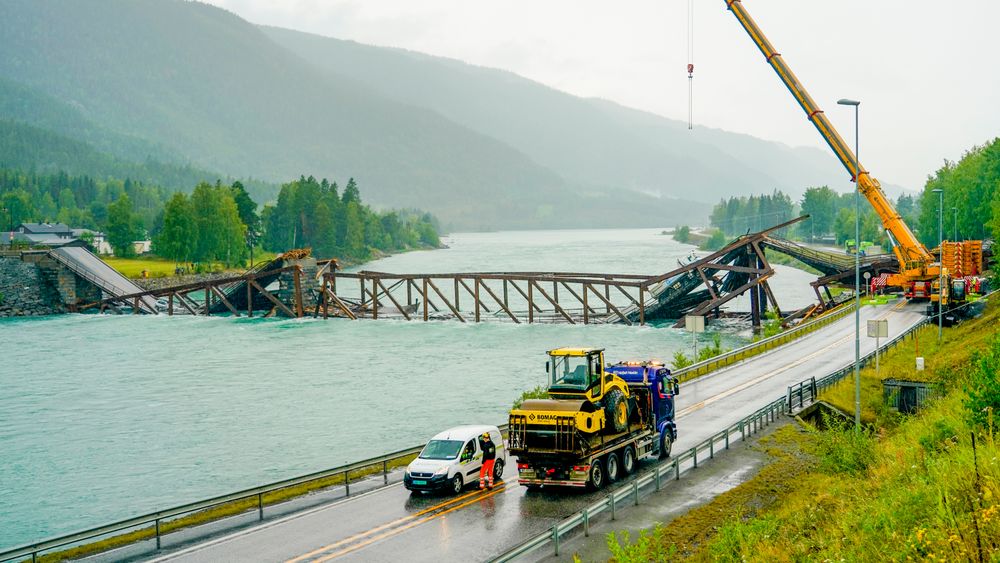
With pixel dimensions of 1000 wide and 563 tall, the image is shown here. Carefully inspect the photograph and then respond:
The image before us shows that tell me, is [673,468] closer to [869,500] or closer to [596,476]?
[596,476]

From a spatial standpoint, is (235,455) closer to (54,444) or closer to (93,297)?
(54,444)

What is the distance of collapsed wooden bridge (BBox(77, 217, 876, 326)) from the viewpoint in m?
76.5

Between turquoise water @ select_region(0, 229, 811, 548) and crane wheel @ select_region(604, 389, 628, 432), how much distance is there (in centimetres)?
1520

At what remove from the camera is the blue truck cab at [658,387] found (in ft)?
95.5

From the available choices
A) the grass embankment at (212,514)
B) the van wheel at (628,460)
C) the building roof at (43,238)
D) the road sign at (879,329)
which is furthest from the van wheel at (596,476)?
the building roof at (43,238)

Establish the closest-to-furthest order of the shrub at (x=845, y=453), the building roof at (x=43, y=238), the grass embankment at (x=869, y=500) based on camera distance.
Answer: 1. the grass embankment at (x=869, y=500)
2. the shrub at (x=845, y=453)
3. the building roof at (x=43, y=238)

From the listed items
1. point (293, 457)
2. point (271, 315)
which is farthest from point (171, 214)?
point (293, 457)

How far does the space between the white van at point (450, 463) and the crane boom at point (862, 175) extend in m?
51.5

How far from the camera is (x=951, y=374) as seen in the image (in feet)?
112

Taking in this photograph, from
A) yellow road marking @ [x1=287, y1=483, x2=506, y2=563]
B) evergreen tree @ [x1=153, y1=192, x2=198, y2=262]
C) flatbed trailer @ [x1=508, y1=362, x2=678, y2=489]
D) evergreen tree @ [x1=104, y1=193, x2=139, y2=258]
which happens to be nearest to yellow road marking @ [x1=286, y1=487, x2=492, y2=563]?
yellow road marking @ [x1=287, y1=483, x2=506, y2=563]

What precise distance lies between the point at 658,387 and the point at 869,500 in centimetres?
1177

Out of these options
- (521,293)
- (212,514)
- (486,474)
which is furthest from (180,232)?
(486,474)

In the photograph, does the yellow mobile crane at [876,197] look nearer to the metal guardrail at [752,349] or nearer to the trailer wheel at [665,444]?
the metal guardrail at [752,349]

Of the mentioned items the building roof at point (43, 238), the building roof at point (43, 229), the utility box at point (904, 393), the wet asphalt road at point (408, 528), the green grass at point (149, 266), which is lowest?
the wet asphalt road at point (408, 528)
